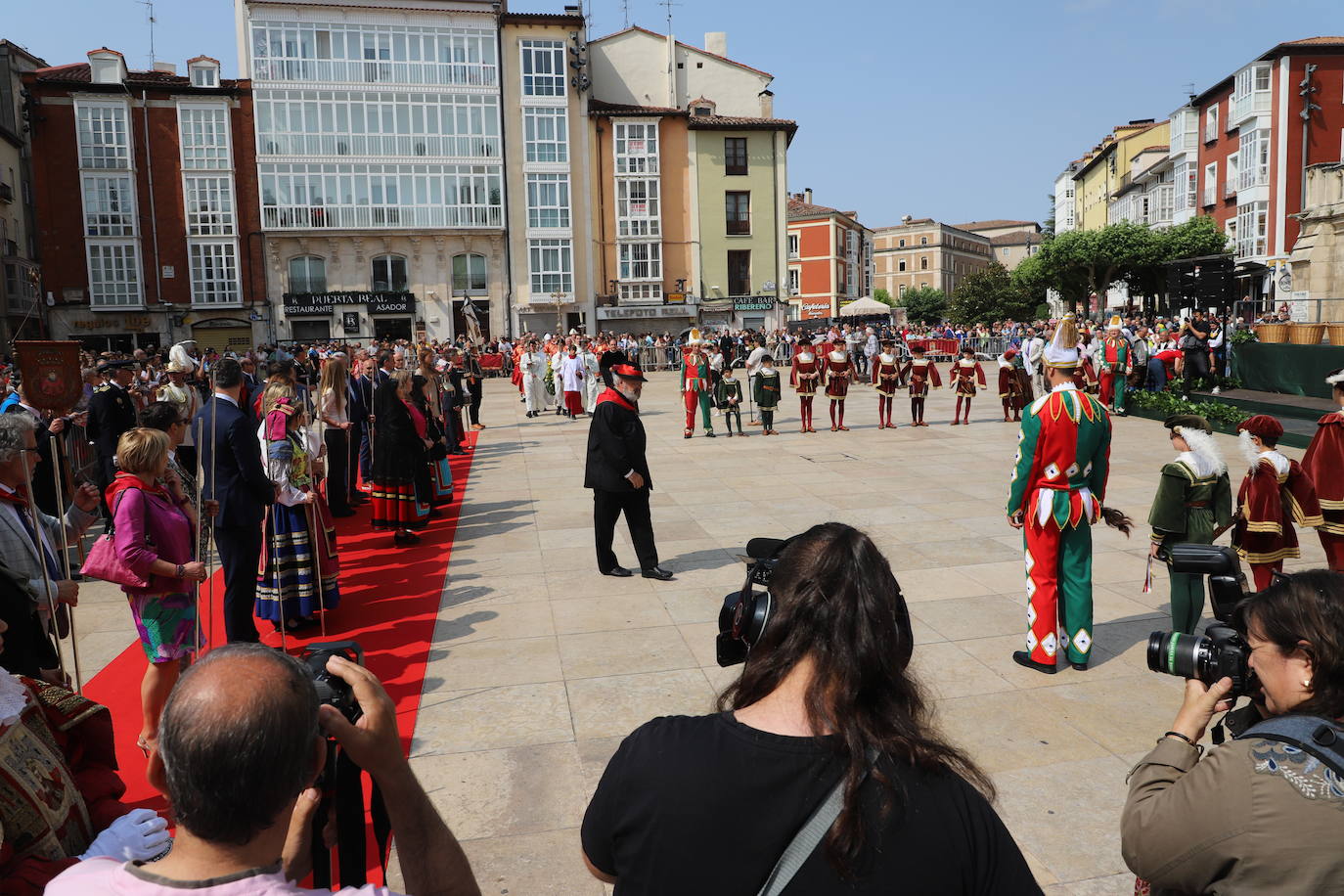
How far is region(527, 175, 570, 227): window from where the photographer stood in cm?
4431

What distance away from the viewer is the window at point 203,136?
4112 centimetres

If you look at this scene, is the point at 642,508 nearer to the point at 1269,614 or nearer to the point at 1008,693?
the point at 1008,693

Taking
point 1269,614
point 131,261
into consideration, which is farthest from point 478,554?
point 131,261

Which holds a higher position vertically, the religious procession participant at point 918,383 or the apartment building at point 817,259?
the apartment building at point 817,259

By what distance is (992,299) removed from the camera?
63.6m

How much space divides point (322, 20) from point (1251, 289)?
136ft

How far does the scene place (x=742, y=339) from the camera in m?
39.3

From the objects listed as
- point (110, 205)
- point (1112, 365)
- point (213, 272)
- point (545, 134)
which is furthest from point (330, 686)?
point (110, 205)

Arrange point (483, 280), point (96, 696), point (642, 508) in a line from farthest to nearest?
1. point (483, 280)
2. point (642, 508)
3. point (96, 696)

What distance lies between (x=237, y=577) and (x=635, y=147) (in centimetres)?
4423

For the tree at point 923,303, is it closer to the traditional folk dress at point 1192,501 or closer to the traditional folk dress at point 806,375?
the traditional folk dress at point 806,375

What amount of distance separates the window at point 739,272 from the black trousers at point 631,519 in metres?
43.3

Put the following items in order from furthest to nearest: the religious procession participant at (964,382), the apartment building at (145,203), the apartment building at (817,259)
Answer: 1. the apartment building at (817,259)
2. the apartment building at (145,203)
3. the religious procession participant at (964,382)

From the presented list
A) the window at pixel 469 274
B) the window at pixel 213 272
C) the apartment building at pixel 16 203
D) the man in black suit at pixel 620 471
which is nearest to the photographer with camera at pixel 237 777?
the man in black suit at pixel 620 471
